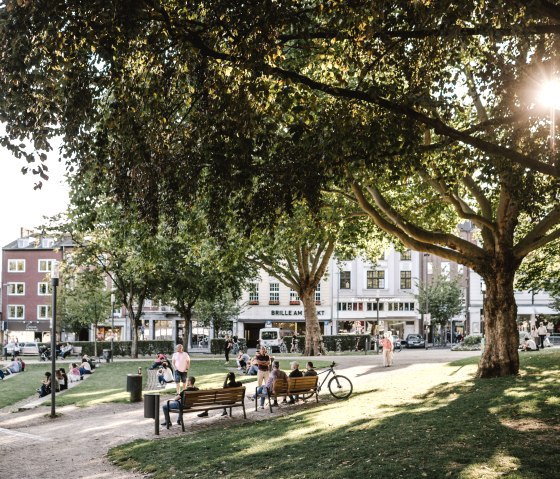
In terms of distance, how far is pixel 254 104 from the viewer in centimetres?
1080

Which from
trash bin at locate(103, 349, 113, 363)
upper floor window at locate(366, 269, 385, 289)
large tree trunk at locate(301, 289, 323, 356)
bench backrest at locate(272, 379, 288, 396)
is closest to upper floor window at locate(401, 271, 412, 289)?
upper floor window at locate(366, 269, 385, 289)

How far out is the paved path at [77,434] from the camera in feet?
37.7

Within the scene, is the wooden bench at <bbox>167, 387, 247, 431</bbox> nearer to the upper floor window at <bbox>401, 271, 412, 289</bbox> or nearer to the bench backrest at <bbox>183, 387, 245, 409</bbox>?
the bench backrest at <bbox>183, 387, 245, 409</bbox>

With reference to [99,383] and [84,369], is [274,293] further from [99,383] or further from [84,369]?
[99,383]

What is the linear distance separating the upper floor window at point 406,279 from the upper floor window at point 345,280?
5.79 m

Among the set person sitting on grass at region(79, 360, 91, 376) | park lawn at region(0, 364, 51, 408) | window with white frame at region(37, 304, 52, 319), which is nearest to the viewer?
park lawn at region(0, 364, 51, 408)

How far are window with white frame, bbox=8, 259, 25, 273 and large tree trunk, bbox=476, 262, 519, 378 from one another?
2682 inches

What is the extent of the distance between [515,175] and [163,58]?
7507 millimetres

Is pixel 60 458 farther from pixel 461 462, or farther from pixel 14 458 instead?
pixel 461 462

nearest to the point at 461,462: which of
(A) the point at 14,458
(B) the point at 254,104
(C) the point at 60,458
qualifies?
(B) the point at 254,104

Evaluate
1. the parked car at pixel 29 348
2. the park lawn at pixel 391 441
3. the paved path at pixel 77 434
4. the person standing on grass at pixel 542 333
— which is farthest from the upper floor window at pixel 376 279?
the park lawn at pixel 391 441

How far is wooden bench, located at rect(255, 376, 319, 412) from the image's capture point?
667 inches

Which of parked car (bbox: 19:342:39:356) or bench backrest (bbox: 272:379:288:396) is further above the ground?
bench backrest (bbox: 272:379:288:396)

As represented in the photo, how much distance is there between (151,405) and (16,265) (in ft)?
222
